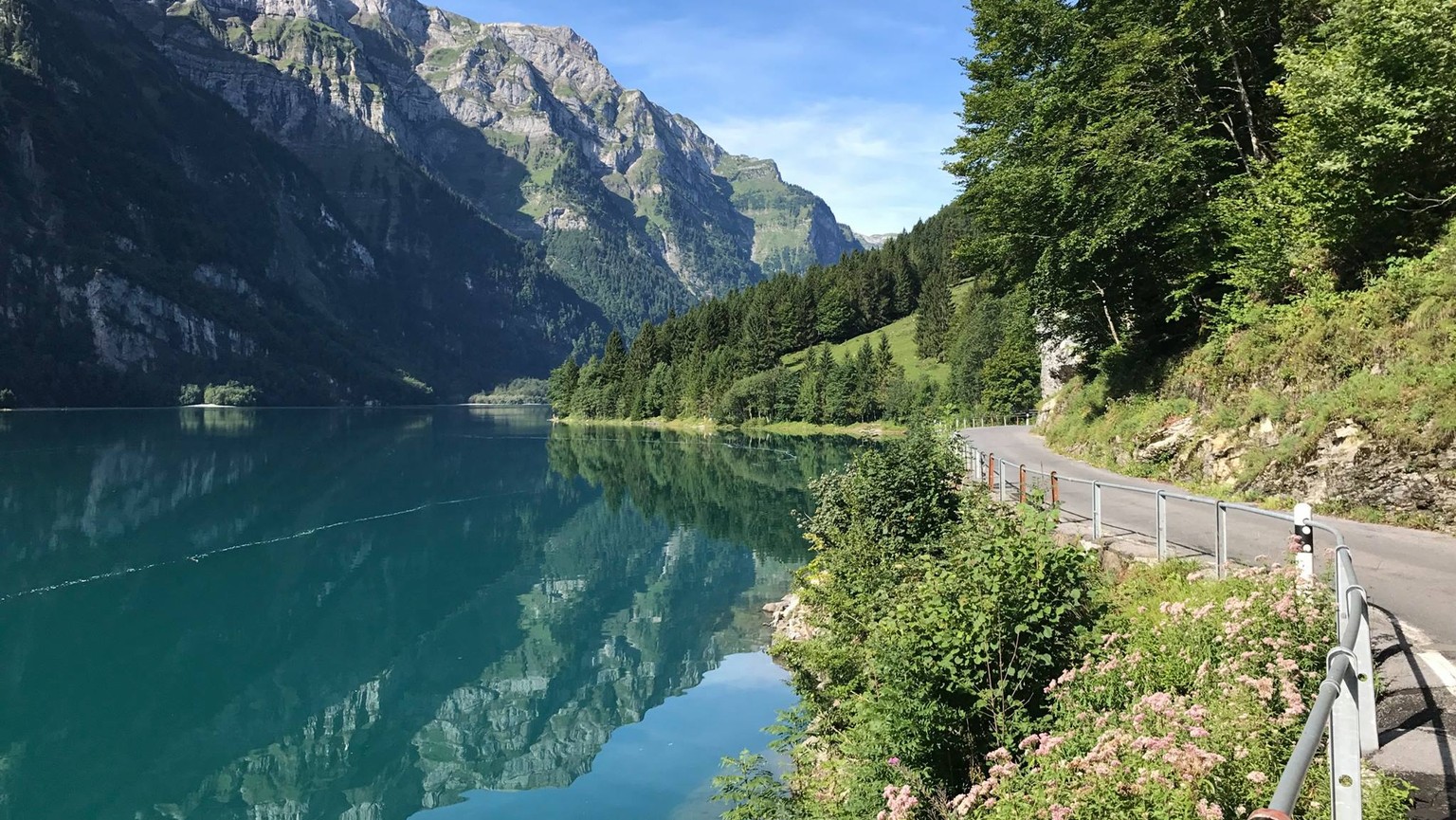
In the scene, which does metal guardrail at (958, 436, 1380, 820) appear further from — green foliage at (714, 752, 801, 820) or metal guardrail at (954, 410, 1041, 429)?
metal guardrail at (954, 410, 1041, 429)

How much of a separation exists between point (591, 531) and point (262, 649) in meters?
22.1

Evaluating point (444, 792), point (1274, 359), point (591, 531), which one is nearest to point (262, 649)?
point (444, 792)

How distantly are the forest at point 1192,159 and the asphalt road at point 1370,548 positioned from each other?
7.56m

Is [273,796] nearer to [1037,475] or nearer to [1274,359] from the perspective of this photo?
[1037,475]

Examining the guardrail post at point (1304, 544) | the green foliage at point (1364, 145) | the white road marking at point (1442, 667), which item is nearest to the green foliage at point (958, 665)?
the guardrail post at point (1304, 544)

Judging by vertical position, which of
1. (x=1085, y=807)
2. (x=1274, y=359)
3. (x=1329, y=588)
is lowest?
(x=1085, y=807)

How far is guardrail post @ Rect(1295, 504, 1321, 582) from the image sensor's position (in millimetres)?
8422

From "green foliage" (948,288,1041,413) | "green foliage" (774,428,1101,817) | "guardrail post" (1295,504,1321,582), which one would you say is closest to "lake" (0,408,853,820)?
"green foliage" (774,428,1101,817)

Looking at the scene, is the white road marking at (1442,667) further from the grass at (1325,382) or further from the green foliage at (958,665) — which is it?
the grass at (1325,382)

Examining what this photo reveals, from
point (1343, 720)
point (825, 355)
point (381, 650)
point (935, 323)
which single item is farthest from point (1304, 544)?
point (935, 323)

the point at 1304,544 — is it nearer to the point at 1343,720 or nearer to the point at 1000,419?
the point at 1343,720

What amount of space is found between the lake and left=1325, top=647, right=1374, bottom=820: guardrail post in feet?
45.5

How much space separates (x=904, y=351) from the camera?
135500mm

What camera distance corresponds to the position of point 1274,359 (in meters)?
20.2
